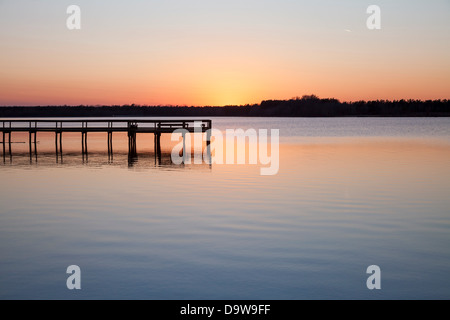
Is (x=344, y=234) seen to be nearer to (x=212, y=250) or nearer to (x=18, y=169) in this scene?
(x=212, y=250)

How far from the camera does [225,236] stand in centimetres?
1195

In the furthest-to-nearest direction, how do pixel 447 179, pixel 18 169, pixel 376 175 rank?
pixel 18 169 < pixel 376 175 < pixel 447 179

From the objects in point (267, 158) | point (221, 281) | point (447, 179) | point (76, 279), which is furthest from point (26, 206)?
point (267, 158)

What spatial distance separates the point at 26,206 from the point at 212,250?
8.60 m

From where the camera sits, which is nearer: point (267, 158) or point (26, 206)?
point (26, 206)

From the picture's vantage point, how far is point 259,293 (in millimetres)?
8156

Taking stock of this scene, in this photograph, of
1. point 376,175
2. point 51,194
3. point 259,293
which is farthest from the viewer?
point 376,175

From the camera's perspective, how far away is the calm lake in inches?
337

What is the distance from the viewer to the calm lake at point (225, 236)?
8555mm

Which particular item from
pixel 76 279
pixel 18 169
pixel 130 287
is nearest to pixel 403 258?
pixel 130 287

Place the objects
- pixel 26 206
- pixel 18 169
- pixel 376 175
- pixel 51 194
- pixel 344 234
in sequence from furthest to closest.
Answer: pixel 18 169 < pixel 376 175 < pixel 51 194 < pixel 26 206 < pixel 344 234

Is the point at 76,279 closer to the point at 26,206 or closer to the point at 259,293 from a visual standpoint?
the point at 259,293

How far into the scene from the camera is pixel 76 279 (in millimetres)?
8781

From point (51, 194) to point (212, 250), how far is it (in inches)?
401
